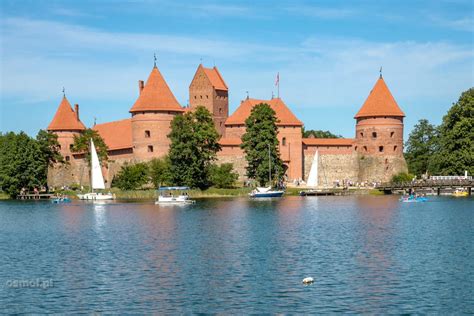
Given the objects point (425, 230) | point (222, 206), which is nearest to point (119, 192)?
point (222, 206)

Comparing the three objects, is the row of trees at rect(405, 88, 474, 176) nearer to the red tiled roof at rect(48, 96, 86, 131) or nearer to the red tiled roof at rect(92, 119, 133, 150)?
the red tiled roof at rect(92, 119, 133, 150)

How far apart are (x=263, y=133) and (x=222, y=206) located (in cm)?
1115

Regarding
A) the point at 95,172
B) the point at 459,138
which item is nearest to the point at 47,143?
the point at 95,172

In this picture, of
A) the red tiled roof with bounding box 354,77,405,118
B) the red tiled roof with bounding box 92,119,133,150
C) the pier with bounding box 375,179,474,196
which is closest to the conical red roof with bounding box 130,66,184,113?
the red tiled roof with bounding box 92,119,133,150

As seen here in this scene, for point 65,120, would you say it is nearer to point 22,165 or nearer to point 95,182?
point 22,165

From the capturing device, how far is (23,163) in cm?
5994

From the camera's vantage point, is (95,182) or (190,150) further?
(95,182)

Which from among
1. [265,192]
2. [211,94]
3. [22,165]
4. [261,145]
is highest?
[211,94]

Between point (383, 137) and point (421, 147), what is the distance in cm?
1574

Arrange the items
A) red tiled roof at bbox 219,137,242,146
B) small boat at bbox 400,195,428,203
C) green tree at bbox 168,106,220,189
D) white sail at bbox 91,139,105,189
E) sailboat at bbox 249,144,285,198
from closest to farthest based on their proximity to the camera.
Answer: small boat at bbox 400,195,428,203 → sailboat at bbox 249,144,285,198 → green tree at bbox 168,106,220,189 → white sail at bbox 91,139,105,189 → red tiled roof at bbox 219,137,242,146

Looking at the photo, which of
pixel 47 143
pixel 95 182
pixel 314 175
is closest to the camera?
pixel 95 182

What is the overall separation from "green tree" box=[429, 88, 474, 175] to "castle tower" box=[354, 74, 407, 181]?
24.1 feet

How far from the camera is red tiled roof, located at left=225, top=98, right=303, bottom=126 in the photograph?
70.7 m

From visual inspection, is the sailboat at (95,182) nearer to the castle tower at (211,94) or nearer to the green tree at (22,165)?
the green tree at (22,165)
